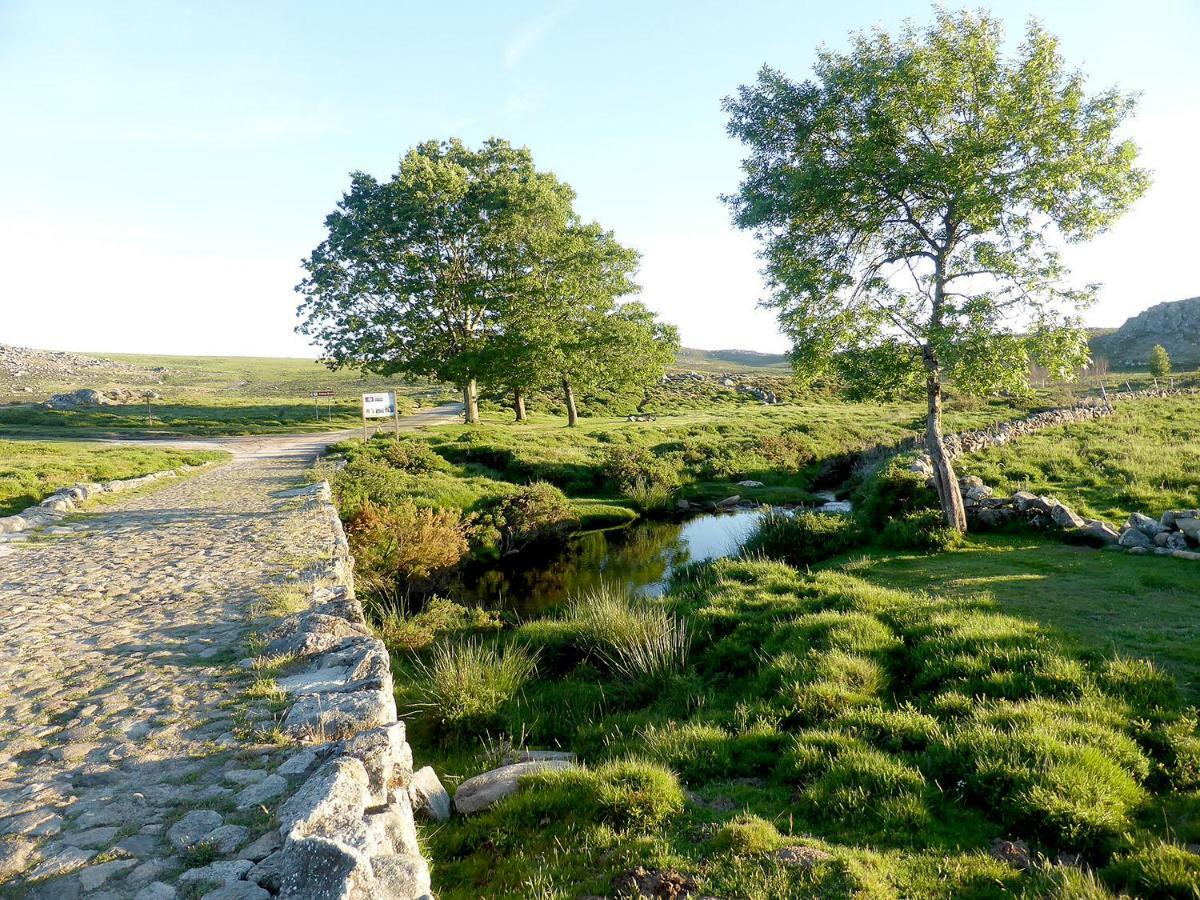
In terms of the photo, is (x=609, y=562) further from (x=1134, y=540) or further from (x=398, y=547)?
(x=1134, y=540)

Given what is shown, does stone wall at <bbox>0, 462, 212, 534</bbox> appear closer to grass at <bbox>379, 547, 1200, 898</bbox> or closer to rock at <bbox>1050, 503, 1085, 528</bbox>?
grass at <bbox>379, 547, 1200, 898</bbox>

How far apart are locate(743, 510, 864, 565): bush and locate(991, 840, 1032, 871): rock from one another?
11198mm

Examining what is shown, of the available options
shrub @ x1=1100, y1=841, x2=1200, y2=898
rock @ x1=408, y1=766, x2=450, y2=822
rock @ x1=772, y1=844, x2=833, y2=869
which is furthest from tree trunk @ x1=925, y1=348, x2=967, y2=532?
rock @ x1=408, y1=766, x2=450, y2=822

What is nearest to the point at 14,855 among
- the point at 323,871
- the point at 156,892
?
the point at 156,892

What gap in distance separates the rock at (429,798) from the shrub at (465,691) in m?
2.12

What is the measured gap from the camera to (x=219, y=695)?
587cm

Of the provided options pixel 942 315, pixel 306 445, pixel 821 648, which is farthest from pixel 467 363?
pixel 821 648

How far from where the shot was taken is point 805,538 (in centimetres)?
1706

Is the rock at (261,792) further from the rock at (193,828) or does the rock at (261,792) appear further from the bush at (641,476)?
the bush at (641,476)

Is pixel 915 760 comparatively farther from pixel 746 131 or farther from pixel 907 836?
pixel 746 131

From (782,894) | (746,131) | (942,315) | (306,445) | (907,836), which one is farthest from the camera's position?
(306,445)

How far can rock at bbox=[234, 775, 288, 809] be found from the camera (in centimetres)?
432

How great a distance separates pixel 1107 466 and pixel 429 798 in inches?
871

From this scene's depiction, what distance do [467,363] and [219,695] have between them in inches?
1140
